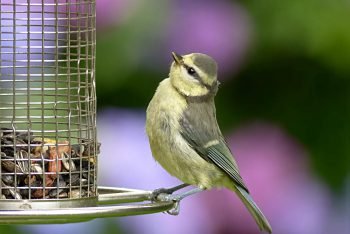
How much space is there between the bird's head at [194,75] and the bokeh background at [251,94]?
1525 millimetres

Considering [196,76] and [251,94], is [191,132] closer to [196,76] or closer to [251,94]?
[196,76]

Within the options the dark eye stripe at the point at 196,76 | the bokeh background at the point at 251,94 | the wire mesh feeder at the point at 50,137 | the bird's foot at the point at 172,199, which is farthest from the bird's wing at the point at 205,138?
the bokeh background at the point at 251,94

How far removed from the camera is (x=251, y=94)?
889 cm

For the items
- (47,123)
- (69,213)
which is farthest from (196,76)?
(69,213)

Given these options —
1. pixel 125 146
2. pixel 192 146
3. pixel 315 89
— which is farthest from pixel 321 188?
pixel 192 146

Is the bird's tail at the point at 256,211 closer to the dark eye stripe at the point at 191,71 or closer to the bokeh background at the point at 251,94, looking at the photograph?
the dark eye stripe at the point at 191,71

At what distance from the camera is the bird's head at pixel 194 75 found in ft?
23.0

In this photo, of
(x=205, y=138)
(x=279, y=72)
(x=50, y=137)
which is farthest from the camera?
(x=279, y=72)

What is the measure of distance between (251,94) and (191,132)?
6.09 feet

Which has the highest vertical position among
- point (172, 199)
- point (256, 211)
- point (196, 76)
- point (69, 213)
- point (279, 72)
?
point (196, 76)

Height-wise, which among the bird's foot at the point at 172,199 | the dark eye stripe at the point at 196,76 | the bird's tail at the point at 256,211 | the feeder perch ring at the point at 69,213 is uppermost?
the dark eye stripe at the point at 196,76

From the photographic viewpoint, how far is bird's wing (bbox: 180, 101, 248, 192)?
23.3 feet

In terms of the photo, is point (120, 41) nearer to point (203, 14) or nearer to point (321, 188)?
point (203, 14)

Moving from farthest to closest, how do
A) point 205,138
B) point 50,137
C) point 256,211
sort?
point 205,138, point 256,211, point 50,137
